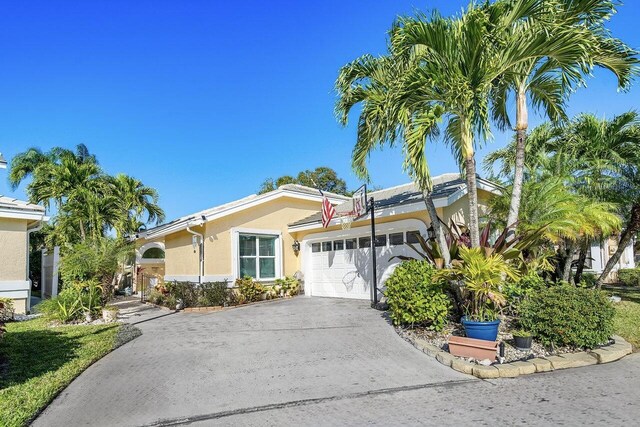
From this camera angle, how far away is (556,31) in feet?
24.2

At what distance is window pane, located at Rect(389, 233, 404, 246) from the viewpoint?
12.8m

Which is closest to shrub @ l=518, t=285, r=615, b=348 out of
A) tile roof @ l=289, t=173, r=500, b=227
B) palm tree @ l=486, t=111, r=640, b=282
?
tile roof @ l=289, t=173, r=500, b=227

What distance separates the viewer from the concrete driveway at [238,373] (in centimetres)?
486

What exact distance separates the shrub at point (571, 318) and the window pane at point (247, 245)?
1095 cm

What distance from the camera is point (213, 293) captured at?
13734 millimetres

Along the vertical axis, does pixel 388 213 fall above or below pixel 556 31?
below

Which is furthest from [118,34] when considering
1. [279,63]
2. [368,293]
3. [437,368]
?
[437,368]

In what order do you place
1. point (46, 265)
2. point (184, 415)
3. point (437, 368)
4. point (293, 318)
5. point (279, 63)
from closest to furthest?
point (184, 415), point (437, 368), point (293, 318), point (279, 63), point (46, 265)

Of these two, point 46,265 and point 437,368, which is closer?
point 437,368

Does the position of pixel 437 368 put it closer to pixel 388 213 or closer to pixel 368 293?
pixel 388 213

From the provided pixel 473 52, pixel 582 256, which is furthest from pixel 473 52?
pixel 582 256

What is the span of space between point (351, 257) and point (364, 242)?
0.82 meters

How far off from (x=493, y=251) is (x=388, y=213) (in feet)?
16.7

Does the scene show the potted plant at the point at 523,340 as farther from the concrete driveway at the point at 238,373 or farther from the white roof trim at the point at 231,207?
the white roof trim at the point at 231,207
